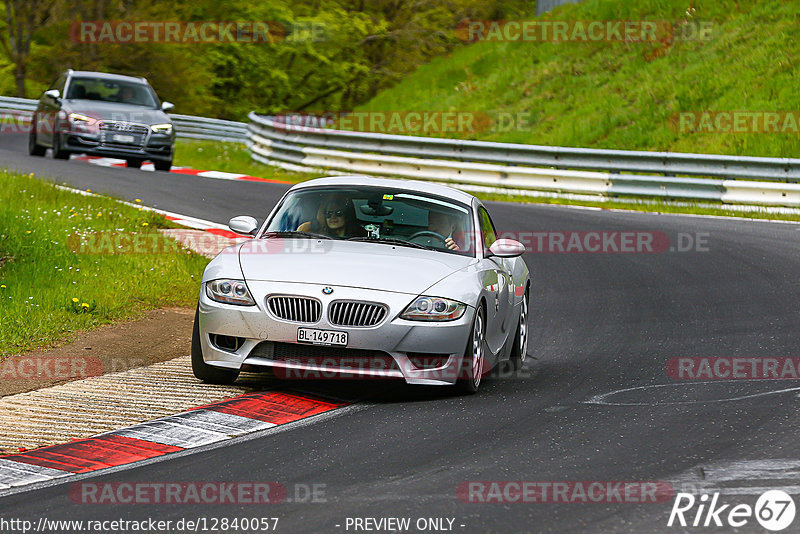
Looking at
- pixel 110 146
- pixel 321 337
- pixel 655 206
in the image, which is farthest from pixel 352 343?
pixel 110 146

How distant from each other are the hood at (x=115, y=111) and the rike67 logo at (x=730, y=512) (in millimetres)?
19039

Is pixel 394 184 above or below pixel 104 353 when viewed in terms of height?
above

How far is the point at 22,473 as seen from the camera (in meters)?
5.94

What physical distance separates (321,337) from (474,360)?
110cm

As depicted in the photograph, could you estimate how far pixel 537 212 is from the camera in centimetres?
2008

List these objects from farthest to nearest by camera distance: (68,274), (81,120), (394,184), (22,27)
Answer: (22,27) < (81,120) < (68,274) < (394,184)

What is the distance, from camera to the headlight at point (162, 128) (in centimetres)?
2333

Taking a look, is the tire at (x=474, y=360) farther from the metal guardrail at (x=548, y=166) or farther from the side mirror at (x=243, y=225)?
the metal guardrail at (x=548, y=166)

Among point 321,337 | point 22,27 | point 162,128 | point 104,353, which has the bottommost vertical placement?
point 104,353

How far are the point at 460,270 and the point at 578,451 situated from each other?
7.23 feet

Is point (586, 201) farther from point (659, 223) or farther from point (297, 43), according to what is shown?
point (297, 43)

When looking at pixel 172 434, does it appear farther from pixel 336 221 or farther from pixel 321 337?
pixel 336 221

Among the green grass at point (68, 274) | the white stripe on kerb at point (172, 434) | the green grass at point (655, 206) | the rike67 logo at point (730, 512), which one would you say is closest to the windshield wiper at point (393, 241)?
the white stripe on kerb at point (172, 434)

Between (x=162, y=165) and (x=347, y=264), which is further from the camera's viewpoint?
(x=162, y=165)
